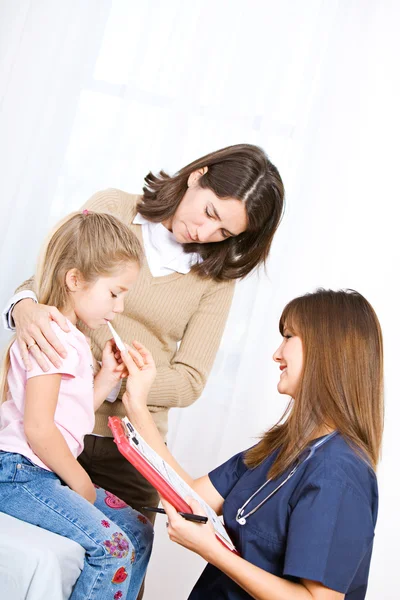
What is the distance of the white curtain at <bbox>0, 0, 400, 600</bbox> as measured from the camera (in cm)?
248

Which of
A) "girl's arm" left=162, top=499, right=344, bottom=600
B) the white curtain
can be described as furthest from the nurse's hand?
the white curtain

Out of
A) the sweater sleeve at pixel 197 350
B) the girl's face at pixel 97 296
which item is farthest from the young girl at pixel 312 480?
the sweater sleeve at pixel 197 350

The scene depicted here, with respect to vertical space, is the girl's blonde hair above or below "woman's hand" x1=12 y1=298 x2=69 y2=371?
above

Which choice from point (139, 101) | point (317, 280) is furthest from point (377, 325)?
point (139, 101)

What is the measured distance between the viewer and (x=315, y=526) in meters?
1.19

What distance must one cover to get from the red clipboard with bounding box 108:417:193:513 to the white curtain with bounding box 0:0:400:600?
4.22 ft

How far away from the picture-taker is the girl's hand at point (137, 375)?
1.56 metres

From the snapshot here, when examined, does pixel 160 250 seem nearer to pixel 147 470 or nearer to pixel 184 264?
pixel 184 264

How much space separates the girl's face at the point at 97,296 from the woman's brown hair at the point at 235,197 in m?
0.28

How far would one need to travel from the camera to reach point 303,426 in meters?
1.36

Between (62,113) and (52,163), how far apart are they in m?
0.18

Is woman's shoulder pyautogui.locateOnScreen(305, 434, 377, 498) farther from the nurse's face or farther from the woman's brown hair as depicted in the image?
the woman's brown hair

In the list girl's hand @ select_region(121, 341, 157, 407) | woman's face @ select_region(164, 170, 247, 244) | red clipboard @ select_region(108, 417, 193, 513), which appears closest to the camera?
red clipboard @ select_region(108, 417, 193, 513)

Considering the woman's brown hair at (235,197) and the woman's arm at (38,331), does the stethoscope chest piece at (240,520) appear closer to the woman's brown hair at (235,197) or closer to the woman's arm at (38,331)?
the woman's arm at (38,331)
